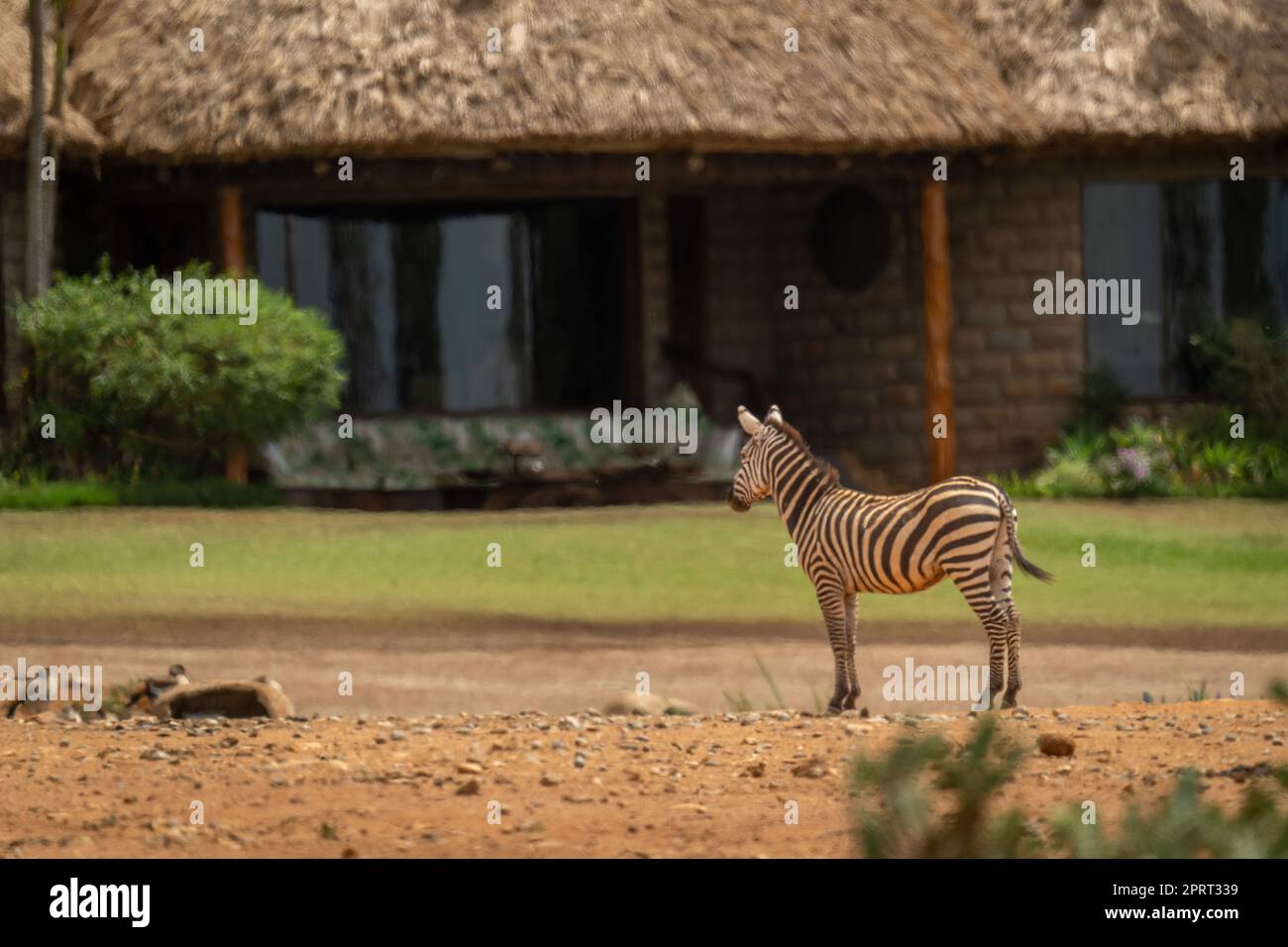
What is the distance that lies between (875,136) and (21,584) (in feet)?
22.7

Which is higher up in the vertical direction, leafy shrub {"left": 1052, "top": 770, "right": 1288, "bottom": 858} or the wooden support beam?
the wooden support beam

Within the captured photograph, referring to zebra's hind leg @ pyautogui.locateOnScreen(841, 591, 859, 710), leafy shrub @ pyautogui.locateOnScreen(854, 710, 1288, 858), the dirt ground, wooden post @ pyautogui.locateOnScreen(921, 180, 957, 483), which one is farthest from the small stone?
wooden post @ pyautogui.locateOnScreen(921, 180, 957, 483)

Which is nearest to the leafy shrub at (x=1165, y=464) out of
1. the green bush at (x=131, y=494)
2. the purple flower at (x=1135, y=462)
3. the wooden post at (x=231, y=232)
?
the purple flower at (x=1135, y=462)

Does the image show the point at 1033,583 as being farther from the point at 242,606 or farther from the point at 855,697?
the point at 242,606

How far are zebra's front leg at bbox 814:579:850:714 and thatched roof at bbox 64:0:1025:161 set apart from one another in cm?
685

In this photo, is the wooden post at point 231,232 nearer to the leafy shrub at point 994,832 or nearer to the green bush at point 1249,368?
the green bush at point 1249,368

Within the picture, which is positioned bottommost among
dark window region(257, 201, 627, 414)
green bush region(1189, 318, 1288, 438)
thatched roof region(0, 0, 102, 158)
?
green bush region(1189, 318, 1288, 438)

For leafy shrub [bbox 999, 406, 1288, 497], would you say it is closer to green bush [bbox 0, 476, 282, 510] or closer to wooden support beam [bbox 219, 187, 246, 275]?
green bush [bbox 0, 476, 282, 510]

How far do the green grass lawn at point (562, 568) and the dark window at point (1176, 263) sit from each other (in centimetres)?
315

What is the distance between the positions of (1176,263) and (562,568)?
7.46m

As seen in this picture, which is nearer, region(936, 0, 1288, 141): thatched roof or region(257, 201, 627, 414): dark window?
region(936, 0, 1288, 141): thatched roof

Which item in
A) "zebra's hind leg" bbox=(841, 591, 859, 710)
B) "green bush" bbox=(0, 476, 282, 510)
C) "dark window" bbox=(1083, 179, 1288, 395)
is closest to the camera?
"zebra's hind leg" bbox=(841, 591, 859, 710)

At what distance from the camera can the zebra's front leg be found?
736 cm

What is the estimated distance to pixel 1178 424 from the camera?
15141 millimetres
